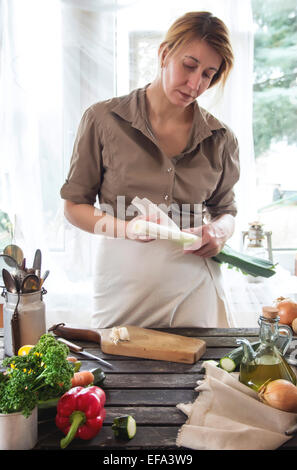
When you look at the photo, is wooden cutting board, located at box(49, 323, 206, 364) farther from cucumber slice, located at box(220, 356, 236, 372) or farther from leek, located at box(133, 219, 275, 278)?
leek, located at box(133, 219, 275, 278)

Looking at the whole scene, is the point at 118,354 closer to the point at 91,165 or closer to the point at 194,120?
the point at 91,165

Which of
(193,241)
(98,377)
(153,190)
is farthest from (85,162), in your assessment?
(98,377)

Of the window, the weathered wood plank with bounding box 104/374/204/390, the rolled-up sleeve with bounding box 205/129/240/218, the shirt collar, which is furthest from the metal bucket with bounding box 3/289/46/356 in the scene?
the window

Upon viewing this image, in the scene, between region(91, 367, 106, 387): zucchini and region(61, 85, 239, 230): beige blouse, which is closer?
region(91, 367, 106, 387): zucchini

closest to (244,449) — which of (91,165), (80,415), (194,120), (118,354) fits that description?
(80,415)

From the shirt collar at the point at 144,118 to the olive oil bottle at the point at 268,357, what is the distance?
89 cm

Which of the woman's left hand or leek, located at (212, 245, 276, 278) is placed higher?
the woman's left hand

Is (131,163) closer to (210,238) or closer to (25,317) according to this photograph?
(210,238)

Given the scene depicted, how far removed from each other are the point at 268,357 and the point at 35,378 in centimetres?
55

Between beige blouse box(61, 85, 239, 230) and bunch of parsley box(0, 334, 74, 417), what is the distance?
2.75ft

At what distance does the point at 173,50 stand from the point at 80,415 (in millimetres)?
1254

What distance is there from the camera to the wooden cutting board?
145 centimetres

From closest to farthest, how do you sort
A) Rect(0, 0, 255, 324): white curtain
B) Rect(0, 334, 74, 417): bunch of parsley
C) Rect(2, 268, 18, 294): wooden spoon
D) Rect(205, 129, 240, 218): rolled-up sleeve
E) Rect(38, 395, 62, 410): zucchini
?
Rect(0, 334, 74, 417): bunch of parsley, Rect(38, 395, 62, 410): zucchini, Rect(2, 268, 18, 294): wooden spoon, Rect(205, 129, 240, 218): rolled-up sleeve, Rect(0, 0, 255, 324): white curtain

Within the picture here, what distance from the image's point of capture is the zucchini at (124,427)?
3.36 feet
